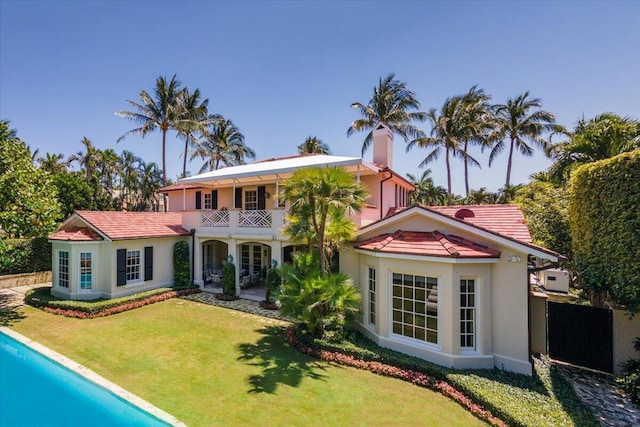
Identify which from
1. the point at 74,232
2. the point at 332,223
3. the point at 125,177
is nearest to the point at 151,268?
the point at 74,232

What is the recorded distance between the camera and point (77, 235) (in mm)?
17484

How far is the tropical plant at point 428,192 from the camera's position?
51.0 meters

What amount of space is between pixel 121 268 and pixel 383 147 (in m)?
17.9

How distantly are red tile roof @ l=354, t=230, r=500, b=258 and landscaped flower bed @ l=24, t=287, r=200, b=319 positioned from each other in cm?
1343

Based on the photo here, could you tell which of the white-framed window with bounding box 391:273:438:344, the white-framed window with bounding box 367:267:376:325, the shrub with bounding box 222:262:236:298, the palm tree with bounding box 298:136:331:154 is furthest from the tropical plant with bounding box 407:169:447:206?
the white-framed window with bounding box 391:273:438:344

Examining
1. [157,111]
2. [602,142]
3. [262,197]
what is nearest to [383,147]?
[262,197]

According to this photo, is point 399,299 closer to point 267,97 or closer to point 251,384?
point 251,384

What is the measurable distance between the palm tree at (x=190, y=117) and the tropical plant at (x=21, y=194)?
18630mm

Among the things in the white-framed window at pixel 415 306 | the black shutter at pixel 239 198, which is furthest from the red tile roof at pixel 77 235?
the white-framed window at pixel 415 306

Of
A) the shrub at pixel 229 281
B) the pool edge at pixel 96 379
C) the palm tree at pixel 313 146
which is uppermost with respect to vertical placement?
the palm tree at pixel 313 146

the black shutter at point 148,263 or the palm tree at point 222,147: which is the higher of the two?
the palm tree at point 222,147

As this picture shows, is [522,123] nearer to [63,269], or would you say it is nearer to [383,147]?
[383,147]

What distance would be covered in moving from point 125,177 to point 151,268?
37.7 metres

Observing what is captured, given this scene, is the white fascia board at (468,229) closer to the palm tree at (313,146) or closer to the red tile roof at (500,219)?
the red tile roof at (500,219)
